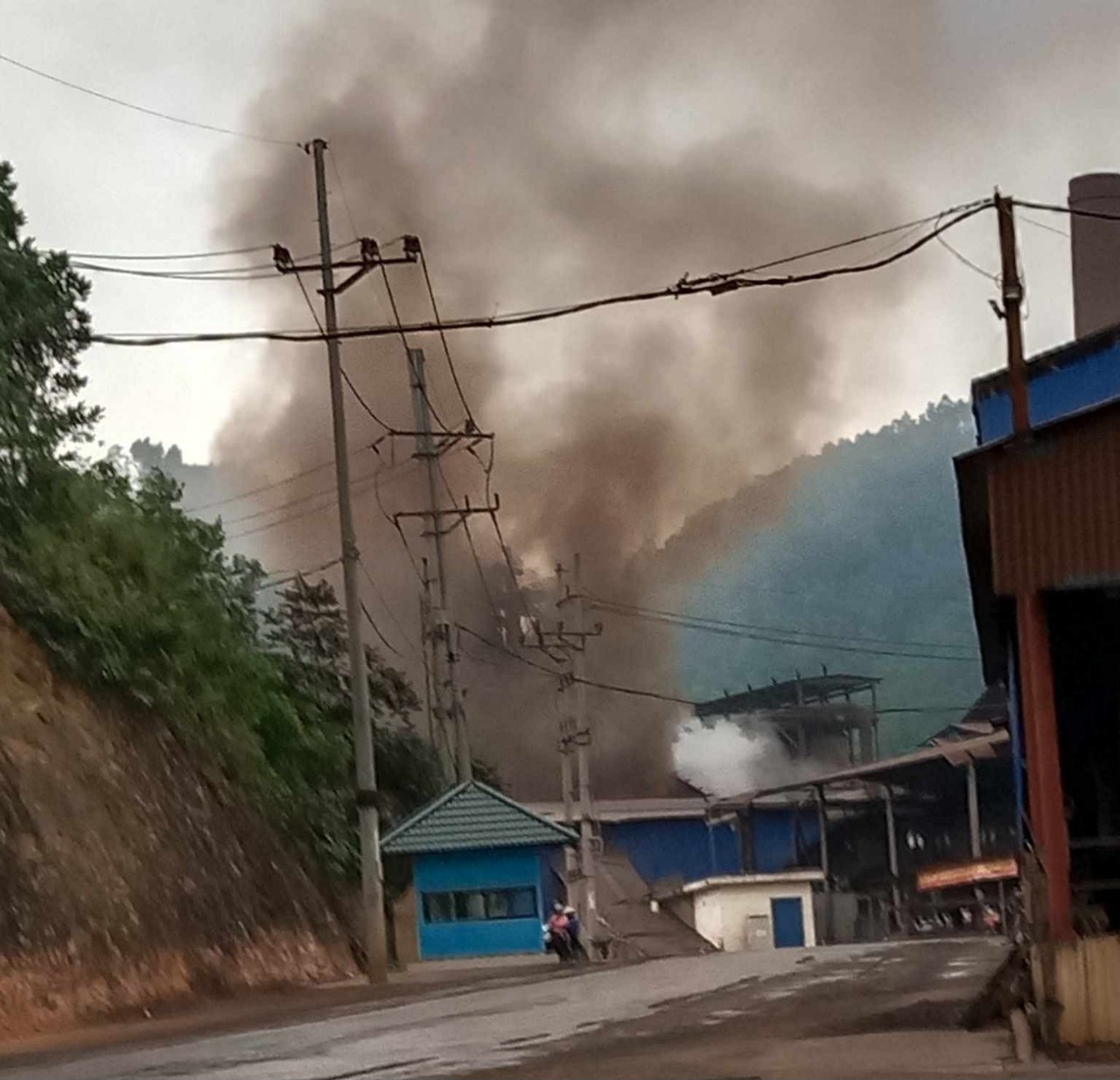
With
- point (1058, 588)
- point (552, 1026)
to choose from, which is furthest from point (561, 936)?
point (1058, 588)

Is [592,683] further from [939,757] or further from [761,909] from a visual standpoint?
[939,757]

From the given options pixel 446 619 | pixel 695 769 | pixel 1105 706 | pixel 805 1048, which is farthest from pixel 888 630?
pixel 805 1048

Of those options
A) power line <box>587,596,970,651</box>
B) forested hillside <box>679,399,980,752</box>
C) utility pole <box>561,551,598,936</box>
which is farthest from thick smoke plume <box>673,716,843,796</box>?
utility pole <box>561,551,598,936</box>

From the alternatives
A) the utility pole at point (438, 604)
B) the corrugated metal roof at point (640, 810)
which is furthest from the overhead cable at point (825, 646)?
the utility pole at point (438, 604)

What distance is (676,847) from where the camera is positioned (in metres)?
67.9

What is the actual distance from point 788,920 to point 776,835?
23.0 feet

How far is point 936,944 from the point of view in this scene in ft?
119

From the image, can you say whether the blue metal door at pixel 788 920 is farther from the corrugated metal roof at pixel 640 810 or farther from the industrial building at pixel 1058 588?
the industrial building at pixel 1058 588

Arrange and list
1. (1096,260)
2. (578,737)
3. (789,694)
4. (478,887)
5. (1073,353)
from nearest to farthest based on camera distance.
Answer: (1073,353), (1096,260), (478,887), (578,737), (789,694)

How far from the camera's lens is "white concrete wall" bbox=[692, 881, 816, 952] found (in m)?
58.4

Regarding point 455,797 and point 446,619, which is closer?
point 455,797

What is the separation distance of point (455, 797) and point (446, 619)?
4656 mm

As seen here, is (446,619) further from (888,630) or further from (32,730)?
(888,630)

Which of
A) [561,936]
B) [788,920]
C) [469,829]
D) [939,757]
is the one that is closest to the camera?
[561,936]
